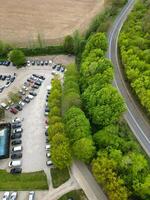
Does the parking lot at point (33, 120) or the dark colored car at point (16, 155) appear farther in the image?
the dark colored car at point (16, 155)

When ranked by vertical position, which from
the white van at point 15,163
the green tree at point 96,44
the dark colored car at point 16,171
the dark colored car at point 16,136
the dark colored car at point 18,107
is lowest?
the dark colored car at point 16,171

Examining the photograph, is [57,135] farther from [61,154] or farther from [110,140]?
[110,140]

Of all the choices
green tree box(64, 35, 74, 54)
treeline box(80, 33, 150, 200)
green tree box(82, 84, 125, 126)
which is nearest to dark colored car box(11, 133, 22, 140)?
treeline box(80, 33, 150, 200)

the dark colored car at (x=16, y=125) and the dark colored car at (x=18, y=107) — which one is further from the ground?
the dark colored car at (x=18, y=107)

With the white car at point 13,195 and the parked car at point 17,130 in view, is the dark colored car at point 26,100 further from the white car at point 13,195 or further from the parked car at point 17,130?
the white car at point 13,195

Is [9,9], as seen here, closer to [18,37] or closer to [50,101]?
[18,37]

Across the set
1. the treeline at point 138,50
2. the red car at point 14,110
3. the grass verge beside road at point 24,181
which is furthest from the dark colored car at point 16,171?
the treeline at point 138,50
